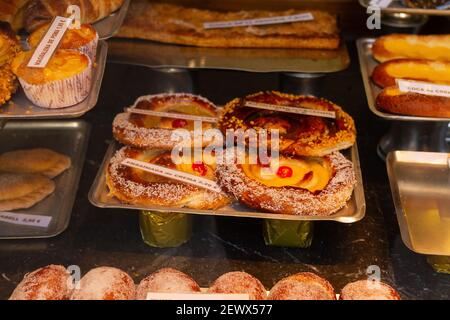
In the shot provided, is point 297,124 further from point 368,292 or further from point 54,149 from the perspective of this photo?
point 54,149

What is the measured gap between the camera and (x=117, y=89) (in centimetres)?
265

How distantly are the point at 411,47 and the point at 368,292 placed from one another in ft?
3.94

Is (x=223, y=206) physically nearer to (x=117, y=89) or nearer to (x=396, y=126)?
(x=396, y=126)

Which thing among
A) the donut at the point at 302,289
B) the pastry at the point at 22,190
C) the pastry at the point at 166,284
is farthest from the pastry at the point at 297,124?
the pastry at the point at 22,190

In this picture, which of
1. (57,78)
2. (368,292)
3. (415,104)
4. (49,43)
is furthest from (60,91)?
(415,104)

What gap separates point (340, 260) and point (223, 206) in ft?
1.43

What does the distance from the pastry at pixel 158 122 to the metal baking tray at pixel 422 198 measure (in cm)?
71

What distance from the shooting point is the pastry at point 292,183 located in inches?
67.0

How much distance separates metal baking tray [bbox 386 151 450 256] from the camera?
174 centimetres

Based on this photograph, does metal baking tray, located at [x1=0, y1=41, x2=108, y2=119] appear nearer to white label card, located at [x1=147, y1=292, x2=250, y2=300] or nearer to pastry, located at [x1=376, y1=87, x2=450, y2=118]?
white label card, located at [x1=147, y1=292, x2=250, y2=300]

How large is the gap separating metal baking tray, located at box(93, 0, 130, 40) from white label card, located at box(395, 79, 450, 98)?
103 cm

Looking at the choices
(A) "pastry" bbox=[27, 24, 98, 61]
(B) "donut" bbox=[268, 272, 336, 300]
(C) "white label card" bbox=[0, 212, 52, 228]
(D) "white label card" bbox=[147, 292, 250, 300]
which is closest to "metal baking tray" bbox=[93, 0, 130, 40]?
(A) "pastry" bbox=[27, 24, 98, 61]

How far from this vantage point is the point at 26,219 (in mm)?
1955
